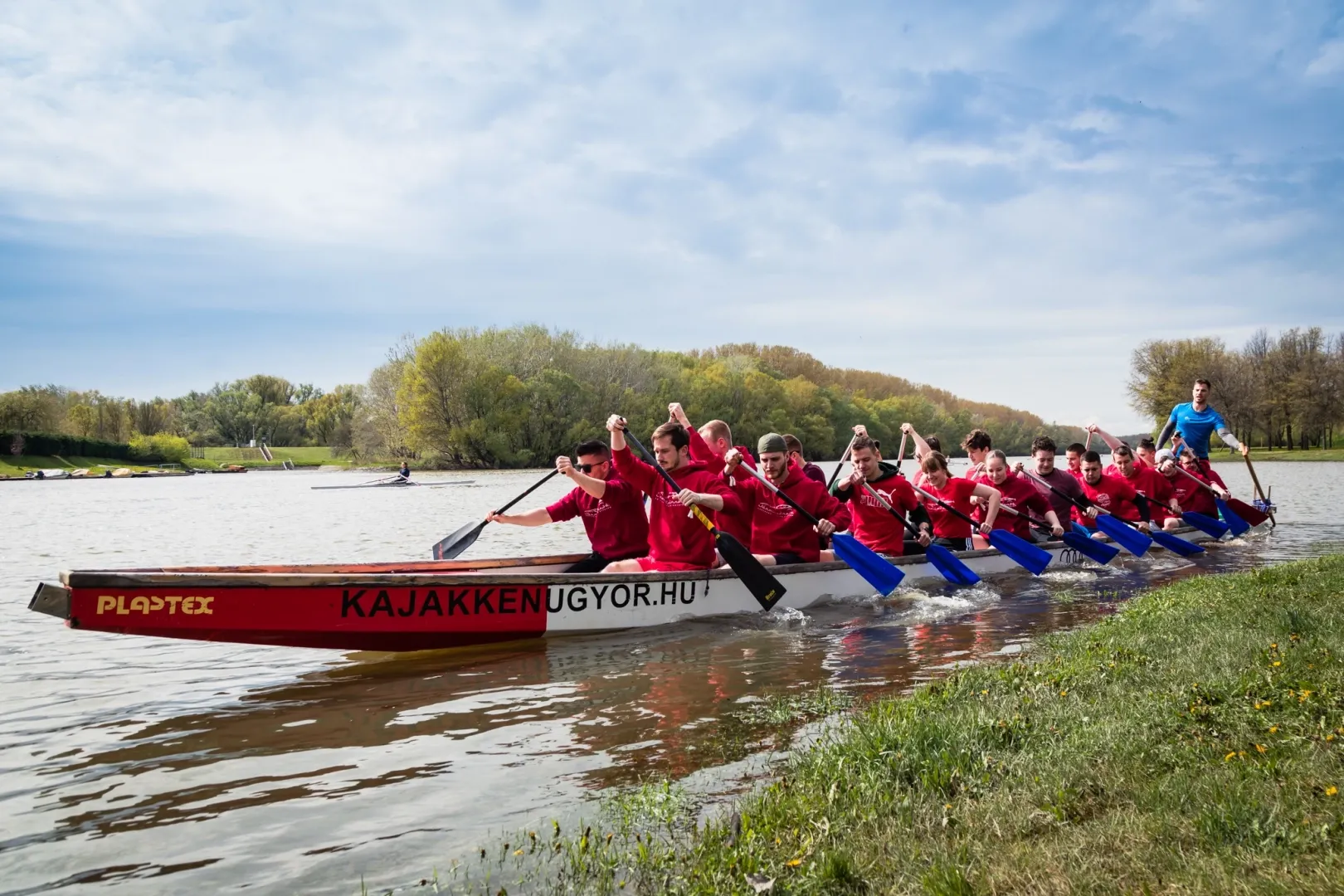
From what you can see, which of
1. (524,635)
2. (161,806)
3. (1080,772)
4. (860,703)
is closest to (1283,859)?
(1080,772)

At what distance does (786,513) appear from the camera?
10.5 metres

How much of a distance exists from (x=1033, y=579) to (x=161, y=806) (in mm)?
11350

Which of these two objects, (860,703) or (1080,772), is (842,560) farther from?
(1080,772)

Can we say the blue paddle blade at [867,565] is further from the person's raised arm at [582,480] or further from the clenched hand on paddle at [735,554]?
the person's raised arm at [582,480]

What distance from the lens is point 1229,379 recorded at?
214 ft

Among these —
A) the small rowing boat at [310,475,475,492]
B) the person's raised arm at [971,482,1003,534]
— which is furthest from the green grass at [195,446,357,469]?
the person's raised arm at [971,482,1003,534]

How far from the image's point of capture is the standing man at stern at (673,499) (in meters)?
9.08

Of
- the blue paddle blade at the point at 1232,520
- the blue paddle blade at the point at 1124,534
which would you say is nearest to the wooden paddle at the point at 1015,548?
the blue paddle blade at the point at 1124,534

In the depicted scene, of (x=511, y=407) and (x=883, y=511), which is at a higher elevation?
(x=511, y=407)

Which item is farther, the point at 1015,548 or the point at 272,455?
the point at 272,455

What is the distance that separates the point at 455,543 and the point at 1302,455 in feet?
229

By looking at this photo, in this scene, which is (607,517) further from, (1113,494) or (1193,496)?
(1193,496)

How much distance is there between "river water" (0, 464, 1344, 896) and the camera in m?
4.14

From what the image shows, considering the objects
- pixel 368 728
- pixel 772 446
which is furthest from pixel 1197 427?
pixel 368 728
